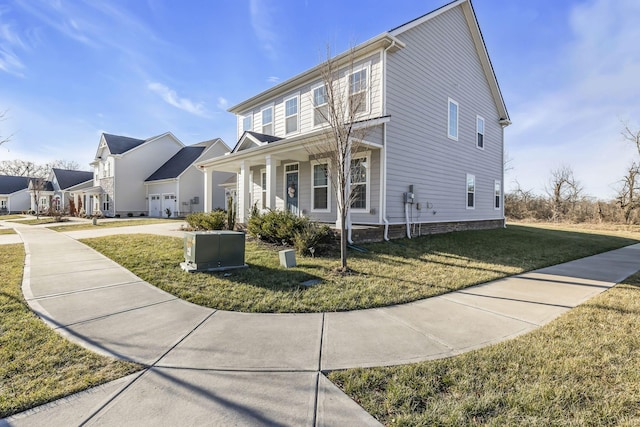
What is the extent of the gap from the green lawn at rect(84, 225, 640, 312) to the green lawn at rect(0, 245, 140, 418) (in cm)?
168

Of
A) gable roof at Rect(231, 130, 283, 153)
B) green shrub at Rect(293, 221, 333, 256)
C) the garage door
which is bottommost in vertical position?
green shrub at Rect(293, 221, 333, 256)

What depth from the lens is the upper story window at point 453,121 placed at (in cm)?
1288

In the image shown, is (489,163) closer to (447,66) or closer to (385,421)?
(447,66)

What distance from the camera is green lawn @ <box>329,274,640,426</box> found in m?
2.07

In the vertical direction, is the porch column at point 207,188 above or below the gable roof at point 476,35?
below

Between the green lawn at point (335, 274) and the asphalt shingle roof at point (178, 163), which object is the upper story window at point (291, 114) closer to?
the green lawn at point (335, 274)

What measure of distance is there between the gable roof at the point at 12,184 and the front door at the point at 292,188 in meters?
52.2

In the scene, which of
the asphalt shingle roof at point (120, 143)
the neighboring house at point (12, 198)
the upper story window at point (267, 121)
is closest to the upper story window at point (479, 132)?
the upper story window at point (267, 121)

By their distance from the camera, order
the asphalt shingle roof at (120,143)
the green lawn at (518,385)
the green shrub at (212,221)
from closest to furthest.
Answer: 1. the green lawn at (518,385)
2. the green shrub at (212,221)
3. the asphalt shingle roof at (120,143)

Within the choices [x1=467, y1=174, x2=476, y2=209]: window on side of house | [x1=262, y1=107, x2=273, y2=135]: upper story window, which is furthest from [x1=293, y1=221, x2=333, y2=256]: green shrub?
[x1=467, y1=174, x2=476, y2=209]: window on side of house

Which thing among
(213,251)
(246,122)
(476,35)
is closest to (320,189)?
(213,251)

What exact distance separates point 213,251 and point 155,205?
83.3 feet

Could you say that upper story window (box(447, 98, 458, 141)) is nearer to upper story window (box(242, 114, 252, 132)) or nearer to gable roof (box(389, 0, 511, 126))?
gable roof (box(389, 0, 511, 126))

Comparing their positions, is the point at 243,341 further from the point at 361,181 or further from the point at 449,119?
the point at 449,119
